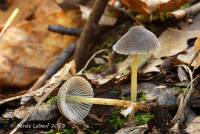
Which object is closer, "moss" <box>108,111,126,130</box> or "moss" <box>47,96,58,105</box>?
"moss" <box>108,111,126,130</box>

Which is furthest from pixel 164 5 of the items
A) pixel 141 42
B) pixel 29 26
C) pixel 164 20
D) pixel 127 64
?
pixel 29 26

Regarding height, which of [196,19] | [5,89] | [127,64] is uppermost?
[196,19]

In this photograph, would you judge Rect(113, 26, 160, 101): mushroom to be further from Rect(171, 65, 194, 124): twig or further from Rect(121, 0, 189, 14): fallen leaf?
Rect(121, 0, 189, 14): fallen leaf

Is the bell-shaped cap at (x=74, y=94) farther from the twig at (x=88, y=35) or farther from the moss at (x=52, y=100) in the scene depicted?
the twig at (x=88, y=35)

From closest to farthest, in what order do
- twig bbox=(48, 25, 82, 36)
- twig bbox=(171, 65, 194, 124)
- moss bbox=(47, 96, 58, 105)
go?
1. twig bbox=(171, 65, 194, 124)
2. moss bbox=(47, 96, 58, 105)
3. twig bbox=(48, 25, 82, 36)

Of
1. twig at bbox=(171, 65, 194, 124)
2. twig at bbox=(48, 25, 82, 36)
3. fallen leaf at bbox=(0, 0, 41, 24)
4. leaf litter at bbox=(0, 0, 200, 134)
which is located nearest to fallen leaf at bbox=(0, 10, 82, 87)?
leaf litter at bbox=(0, 0, 200, 134)

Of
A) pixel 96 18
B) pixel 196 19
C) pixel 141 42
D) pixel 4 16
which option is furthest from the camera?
pixel 4 16

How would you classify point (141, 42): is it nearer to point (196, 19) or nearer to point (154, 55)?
point (154, 55)

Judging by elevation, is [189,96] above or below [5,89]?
above
